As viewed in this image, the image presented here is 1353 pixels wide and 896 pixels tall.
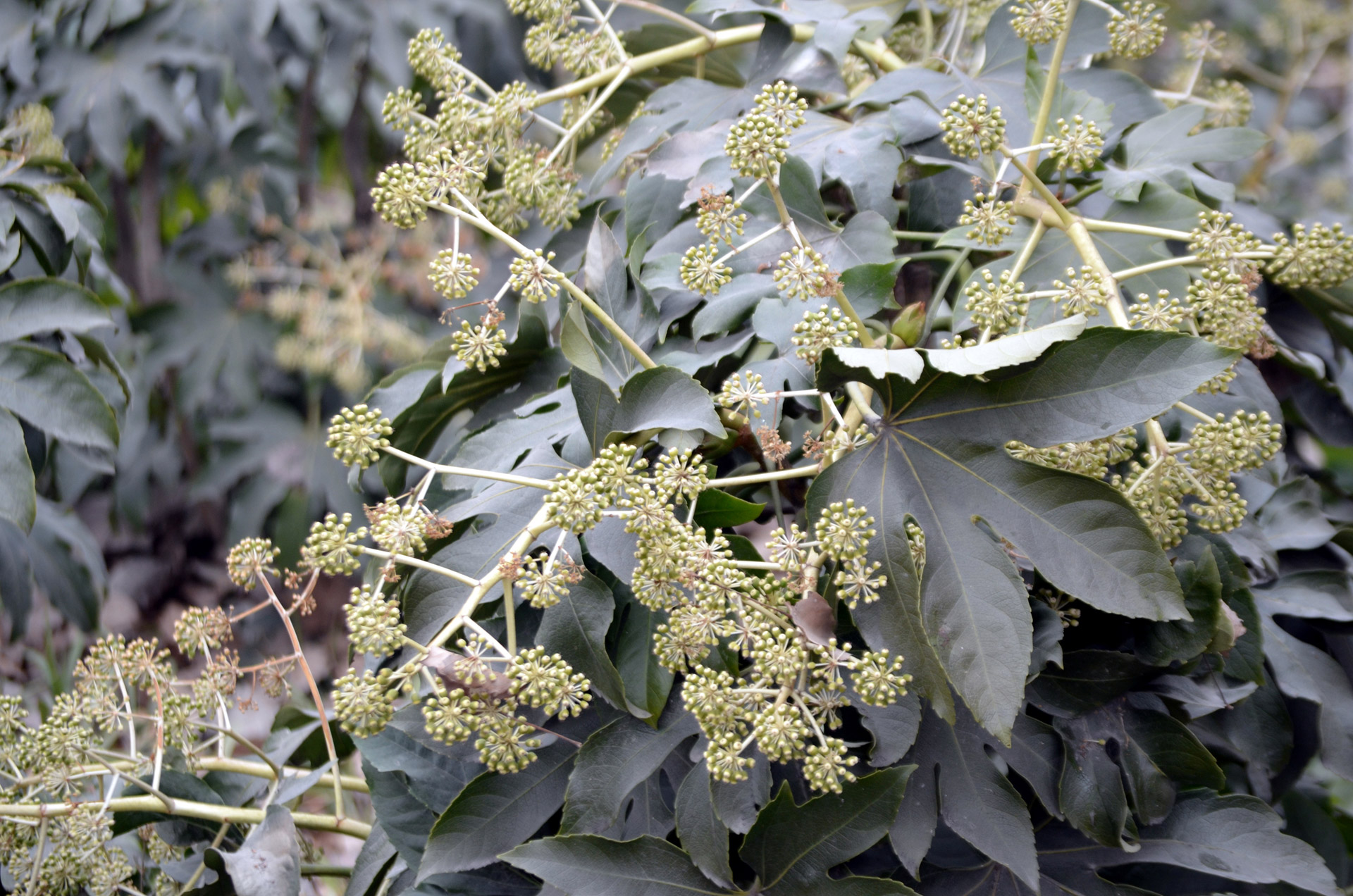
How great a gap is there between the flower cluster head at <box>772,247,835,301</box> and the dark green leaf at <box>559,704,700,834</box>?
28 cm

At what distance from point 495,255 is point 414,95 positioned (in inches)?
37.9

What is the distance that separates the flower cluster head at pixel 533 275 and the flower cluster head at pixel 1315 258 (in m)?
0.46

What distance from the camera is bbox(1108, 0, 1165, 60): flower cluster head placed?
2.27 ft

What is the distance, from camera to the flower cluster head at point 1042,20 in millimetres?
647

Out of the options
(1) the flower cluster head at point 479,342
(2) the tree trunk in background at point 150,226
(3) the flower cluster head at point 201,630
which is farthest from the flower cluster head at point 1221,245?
(2) the tree trunk in background at point 150,226

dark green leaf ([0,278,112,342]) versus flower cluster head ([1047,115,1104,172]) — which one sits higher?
flower cluster head ([1047,115,1104,172])

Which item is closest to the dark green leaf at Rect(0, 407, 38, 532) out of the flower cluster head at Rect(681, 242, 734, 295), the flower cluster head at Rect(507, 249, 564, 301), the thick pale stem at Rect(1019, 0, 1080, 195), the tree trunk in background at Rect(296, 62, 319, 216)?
the flower cluster head at Rect(507, 249, 564, 301)

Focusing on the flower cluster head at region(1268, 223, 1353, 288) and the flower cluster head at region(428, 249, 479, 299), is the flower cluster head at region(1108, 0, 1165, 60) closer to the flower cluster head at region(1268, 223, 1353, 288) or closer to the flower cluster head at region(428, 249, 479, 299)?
the flower cluster head at region(1268, 223, 1353, 288)

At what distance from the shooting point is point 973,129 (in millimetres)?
599

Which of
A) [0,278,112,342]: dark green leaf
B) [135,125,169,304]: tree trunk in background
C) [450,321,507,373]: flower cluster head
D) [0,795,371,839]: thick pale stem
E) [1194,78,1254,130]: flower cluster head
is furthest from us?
[135,125,169,304]: tree trunk in background

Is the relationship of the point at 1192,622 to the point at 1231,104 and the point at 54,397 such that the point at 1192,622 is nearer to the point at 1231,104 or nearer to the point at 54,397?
the point at 1231,104

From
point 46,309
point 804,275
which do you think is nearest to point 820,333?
point 804,275

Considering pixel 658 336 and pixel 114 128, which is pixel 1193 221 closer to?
pixel 658 336

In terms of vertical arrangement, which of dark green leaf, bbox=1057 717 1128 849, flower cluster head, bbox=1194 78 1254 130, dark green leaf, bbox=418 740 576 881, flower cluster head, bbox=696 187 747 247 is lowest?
dark green leaf, bbox=418 740 576 881
